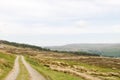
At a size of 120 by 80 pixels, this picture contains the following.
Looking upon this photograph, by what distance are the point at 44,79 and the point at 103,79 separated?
1074 centimetres

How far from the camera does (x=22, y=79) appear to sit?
1799 inches

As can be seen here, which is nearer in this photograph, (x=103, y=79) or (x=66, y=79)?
(x=66, y=79)

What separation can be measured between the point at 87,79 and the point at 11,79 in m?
12.4

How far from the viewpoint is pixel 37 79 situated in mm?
45625

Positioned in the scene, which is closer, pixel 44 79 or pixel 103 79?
pixel 44 79

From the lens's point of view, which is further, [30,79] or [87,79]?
[87,79]

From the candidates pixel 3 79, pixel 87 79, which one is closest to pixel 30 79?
pixel 3 79

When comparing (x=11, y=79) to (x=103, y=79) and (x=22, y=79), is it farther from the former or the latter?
(x=103, y=79)

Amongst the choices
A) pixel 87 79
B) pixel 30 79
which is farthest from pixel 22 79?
pixel 87 79

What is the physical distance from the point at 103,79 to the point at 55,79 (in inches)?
374

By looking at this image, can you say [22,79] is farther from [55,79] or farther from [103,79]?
[103,79]

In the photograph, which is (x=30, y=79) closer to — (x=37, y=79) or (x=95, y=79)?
(x=37, y=79)

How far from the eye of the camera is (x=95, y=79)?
5044cm

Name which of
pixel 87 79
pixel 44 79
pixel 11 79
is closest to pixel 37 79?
pixel 44 79
